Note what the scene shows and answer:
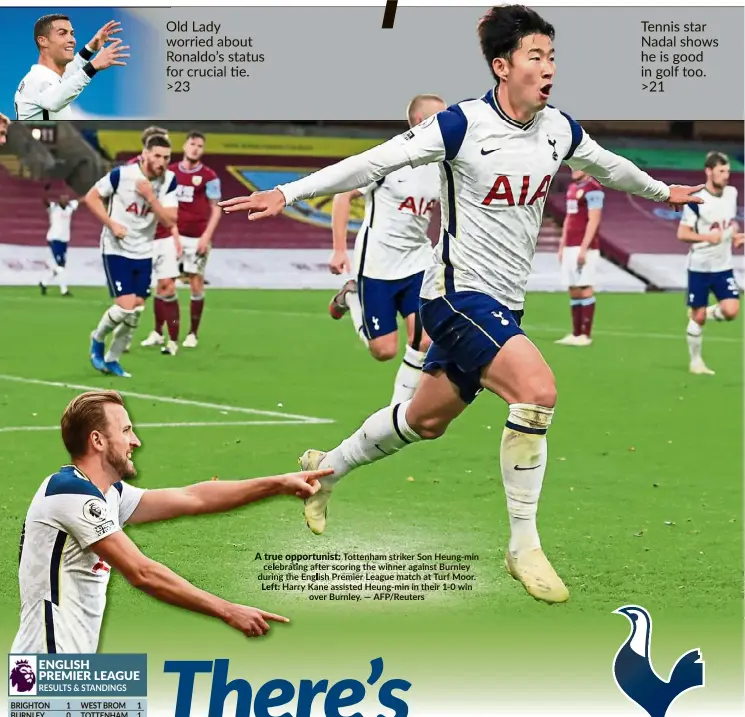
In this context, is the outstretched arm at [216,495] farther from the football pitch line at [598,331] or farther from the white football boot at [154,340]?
the football pitch line at [598,331]

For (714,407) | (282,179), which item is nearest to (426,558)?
(714,407)

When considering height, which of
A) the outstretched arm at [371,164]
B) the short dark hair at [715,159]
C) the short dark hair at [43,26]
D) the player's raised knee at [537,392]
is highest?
the short dark hair at [43,26]

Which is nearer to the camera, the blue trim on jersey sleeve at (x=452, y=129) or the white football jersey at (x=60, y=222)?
the blue trim on jersey sleeve at (x=452, y=129)

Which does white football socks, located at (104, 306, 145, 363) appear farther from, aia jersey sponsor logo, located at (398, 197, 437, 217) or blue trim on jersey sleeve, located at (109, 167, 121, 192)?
aia jersey sponsor logo, located at (398, 197, 437, 217)

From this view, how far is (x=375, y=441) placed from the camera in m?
6.07

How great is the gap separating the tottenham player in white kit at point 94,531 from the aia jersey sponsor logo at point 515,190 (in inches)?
59.5

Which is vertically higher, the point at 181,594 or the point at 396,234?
the point at 396,234

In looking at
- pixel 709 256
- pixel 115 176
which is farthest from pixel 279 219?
pixel 115 176

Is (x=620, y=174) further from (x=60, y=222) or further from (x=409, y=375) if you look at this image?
(x=60, y=222)

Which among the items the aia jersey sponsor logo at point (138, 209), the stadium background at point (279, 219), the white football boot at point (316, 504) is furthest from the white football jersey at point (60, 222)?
the white football boot at point (316, 504)

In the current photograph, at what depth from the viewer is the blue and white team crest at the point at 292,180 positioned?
550 inches

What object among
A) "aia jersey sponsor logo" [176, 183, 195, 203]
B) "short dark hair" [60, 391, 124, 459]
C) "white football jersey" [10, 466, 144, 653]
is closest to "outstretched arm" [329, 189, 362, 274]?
"white football jersey" [10, 466, 144, 653]

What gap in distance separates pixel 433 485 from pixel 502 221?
2.53 metres

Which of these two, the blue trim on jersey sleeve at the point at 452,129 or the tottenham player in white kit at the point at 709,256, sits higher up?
the blue trim on jersey sleeve at the point at 452,129
